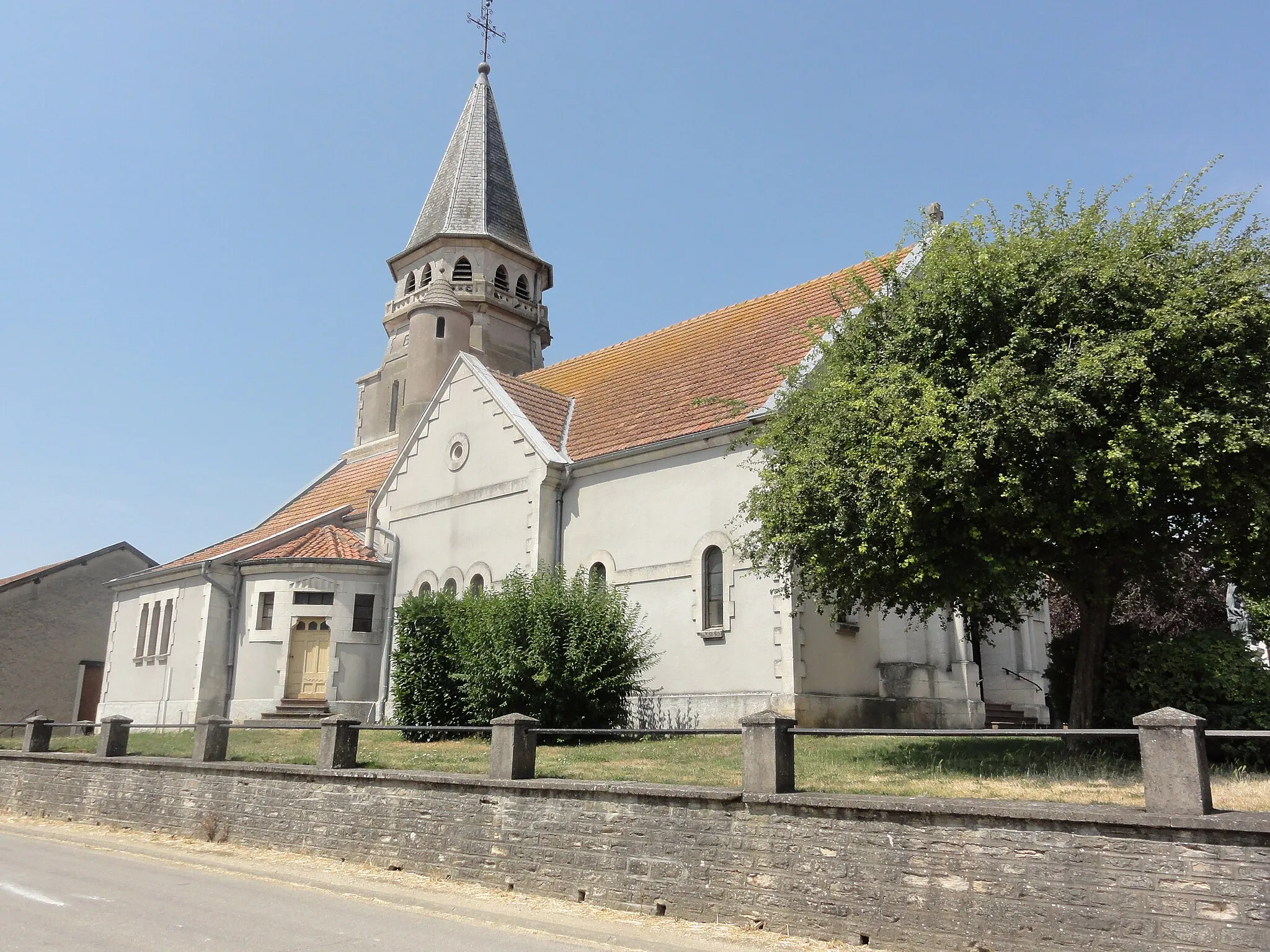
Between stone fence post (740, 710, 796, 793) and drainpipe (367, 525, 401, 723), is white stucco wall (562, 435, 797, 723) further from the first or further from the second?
stone fence post (740, 710, 796, 793)

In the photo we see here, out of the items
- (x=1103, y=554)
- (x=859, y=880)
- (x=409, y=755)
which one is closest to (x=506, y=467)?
(x=409, y=755)

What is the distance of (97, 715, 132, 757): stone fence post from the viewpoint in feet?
62.2

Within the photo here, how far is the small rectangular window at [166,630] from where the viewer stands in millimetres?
30500

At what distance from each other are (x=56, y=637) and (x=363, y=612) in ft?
62.8

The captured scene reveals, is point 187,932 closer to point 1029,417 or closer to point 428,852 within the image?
point 428,852

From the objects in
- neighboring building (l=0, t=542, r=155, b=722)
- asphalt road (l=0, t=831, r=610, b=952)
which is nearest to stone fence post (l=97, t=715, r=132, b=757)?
asphalt road (l=0, t=831, r=610, b=952)

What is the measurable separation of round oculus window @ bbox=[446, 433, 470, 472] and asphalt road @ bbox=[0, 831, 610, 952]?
13.9 m

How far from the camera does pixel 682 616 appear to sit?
2116 cm

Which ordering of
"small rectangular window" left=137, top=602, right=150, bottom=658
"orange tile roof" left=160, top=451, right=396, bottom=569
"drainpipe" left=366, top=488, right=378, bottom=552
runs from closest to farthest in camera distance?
"drainpipe" left=366, top=488, right=378, bottom=552
"small rectangular window" left=137, top=602, right=150, bottom=658
"orange tile roof" left=160, top=451, right=396, bottom=569

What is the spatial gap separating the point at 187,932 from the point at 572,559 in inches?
584

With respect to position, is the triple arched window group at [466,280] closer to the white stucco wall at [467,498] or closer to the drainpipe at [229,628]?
the white stucco wall at [467,498]

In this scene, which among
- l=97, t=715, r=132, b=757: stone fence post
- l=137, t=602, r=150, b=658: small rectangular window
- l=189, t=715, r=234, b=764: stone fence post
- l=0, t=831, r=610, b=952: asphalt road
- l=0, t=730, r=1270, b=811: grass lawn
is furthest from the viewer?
l=137, t=602, r=150, b=658: small rectangular window

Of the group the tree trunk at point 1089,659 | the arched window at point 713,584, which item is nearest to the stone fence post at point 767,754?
the tree trunk at point 1089,659

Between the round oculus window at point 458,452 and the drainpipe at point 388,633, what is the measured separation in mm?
2921
